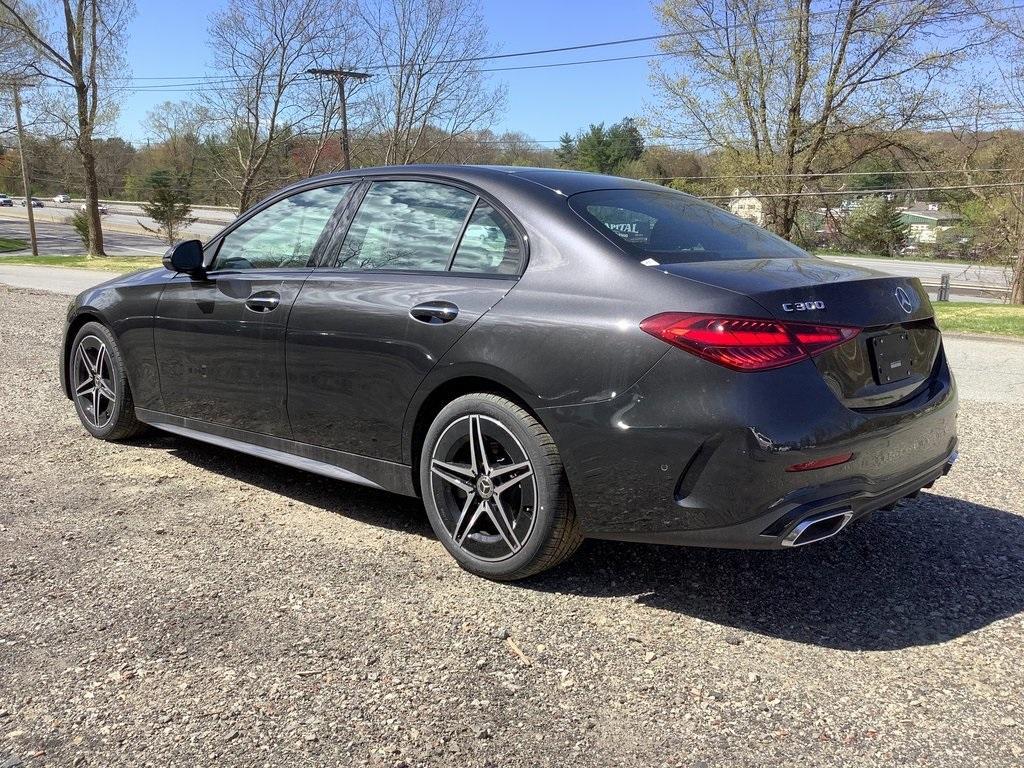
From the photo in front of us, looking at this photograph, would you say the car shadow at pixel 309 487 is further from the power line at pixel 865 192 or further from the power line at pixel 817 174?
the power line at pixel 817 174

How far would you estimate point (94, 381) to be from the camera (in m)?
5.34

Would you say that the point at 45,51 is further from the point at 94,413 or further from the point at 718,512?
the point at 718,512

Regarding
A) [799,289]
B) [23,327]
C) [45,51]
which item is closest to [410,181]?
[799,289]

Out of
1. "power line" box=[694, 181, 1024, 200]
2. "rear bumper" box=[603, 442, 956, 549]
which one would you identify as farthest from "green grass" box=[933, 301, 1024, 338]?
"rear bumper" box=[603, 442, 956, 549]

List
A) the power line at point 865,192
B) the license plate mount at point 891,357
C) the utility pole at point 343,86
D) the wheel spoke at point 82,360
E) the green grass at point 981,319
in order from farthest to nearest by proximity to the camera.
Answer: the utility pole at point 343,86, the power line at point 865,192, the green grass at point 981,319, the wheel spoke at point 82,360, the license plate mount at point 891,357

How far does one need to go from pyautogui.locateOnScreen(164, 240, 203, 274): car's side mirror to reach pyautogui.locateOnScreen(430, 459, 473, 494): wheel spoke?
1.91 m

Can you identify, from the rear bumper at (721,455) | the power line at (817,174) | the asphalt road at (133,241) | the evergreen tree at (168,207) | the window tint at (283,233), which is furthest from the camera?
the evergreen tree at (168,207)

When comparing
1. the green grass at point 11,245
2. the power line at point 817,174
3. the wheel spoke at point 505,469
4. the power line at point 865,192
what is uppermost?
the power line at point 817,174

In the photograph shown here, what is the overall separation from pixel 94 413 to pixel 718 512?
13.7 feet

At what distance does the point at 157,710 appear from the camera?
2494 millimetres

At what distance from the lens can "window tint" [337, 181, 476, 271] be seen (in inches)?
146

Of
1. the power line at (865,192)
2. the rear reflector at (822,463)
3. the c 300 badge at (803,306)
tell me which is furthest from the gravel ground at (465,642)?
the power line at (865,192)

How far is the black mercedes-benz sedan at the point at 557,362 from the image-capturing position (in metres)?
2.83

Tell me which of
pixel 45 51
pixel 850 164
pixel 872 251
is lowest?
pixel 872 251
